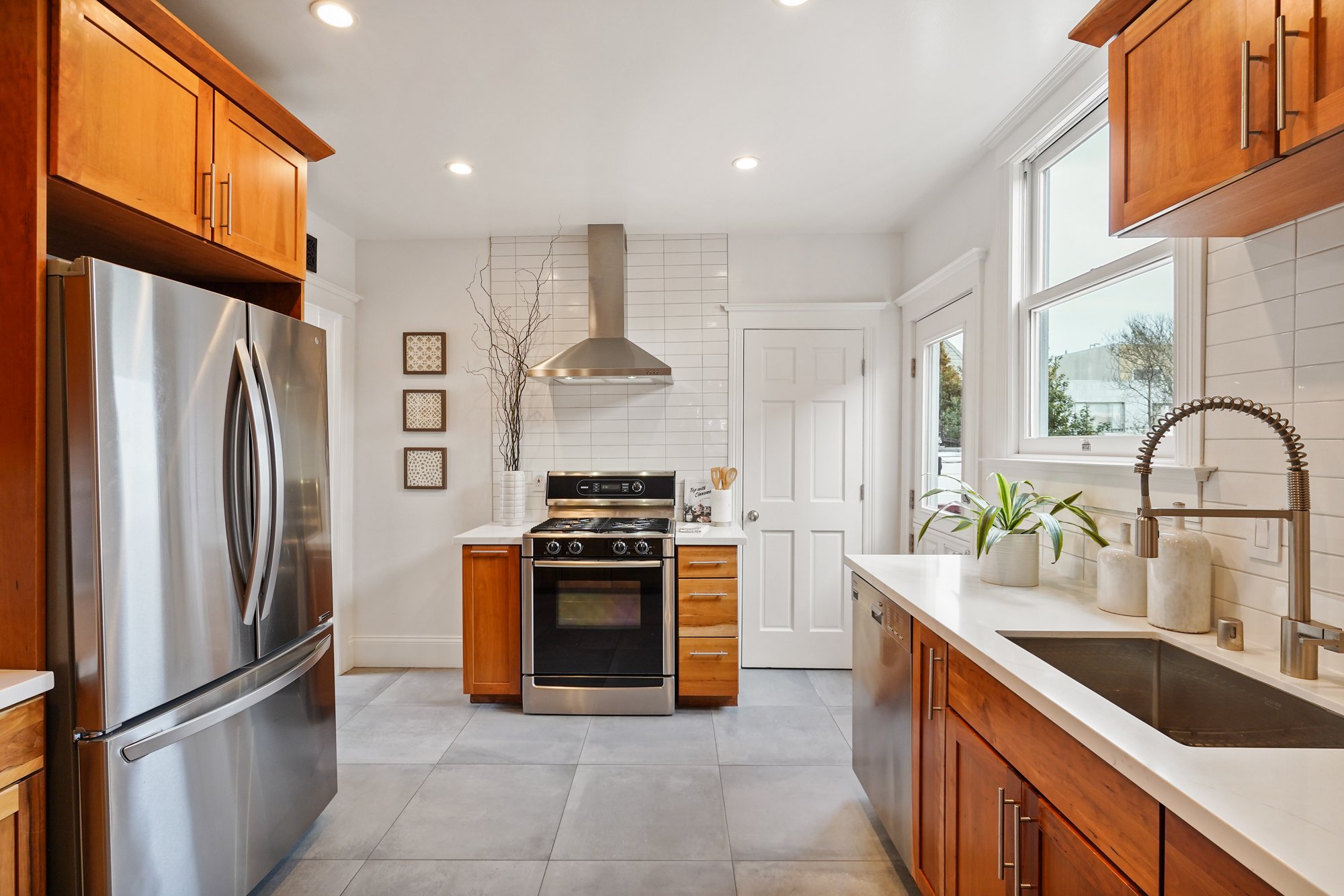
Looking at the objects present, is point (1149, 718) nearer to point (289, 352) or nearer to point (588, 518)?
point (289, 352)

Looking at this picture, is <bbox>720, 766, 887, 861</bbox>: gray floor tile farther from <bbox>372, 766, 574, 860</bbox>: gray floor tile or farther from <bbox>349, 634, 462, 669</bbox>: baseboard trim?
<bbox>349, 634, 462, 669</bbox>: baseboard trim

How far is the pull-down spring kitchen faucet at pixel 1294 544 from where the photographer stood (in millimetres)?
1170

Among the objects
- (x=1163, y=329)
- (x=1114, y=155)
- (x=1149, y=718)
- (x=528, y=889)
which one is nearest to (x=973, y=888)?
(x=1149, y=718)

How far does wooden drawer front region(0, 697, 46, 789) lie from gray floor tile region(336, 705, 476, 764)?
1401mm

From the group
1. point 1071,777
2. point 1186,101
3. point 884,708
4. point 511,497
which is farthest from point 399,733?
point 1186,101

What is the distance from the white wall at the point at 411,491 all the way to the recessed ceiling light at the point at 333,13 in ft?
6.65

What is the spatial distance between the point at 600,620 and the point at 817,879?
1.54 meters

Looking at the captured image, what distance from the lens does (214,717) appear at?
1.60 meters

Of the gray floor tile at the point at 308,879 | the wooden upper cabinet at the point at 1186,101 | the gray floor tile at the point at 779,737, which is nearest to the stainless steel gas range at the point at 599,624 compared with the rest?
the gray floor tile at the point at 779,737

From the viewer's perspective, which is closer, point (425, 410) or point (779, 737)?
point (779, 737)

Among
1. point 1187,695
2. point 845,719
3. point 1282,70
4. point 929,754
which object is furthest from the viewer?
point 845,719

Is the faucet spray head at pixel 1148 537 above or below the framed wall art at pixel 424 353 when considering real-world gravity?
below

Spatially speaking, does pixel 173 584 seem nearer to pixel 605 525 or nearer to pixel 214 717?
pixel 214 717

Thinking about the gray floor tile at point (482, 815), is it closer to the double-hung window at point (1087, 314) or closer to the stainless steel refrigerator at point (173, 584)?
the stainless steel refrigerator at point (173, 584)
